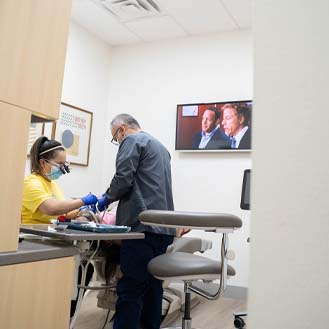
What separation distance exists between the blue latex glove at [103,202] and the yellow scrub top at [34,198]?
0.28 metres

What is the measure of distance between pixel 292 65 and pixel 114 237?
98 centimetres

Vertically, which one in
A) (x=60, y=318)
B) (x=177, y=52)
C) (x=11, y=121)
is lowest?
(x=60, y=318)

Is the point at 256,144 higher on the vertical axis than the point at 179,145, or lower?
lower

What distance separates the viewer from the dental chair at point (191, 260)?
4.00ft

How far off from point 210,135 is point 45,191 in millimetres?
1882

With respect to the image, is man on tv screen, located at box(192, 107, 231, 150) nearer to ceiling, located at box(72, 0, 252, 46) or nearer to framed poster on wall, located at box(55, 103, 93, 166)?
ceiling, located at box(72, 0, 252, 46)

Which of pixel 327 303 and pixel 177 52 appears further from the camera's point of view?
pixel 177 52

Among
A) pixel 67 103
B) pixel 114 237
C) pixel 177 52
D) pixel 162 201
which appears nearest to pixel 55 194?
pixel 162 201

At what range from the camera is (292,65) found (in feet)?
2.09

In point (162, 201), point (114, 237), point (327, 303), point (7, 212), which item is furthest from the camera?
point (162, 201)

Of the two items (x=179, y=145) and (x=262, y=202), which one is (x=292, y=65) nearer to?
(x=262, y=202)

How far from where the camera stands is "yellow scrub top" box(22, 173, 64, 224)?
2023mm

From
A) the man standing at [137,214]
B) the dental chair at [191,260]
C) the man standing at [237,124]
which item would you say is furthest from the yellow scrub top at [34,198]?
the man standing at [237,124]

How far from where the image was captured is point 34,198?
203 cm
